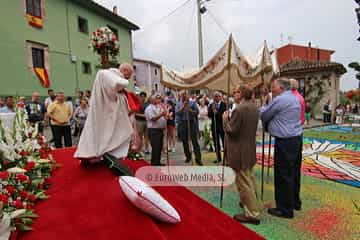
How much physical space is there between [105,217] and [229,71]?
259 cm

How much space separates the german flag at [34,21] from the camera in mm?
11873

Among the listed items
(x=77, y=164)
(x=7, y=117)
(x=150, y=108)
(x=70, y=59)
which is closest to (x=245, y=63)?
(x=150, y=108)

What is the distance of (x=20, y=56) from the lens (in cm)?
1145

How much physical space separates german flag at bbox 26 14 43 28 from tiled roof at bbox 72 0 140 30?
352cm

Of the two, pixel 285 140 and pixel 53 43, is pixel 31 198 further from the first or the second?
pixel 53 43

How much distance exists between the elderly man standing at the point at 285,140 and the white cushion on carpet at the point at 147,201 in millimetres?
1839

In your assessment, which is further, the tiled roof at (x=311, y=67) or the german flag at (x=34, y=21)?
the tiled roof at (x=311, y=67)

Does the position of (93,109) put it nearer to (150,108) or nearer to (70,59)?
(150,108)

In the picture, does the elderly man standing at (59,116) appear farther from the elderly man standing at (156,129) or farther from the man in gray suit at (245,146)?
the man in gray suit at (245,146)

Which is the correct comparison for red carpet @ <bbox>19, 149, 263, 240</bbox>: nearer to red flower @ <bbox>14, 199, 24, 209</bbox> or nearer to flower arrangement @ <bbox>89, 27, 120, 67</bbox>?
red flower @ <bbox>14, 199, 24, 209</bbox>

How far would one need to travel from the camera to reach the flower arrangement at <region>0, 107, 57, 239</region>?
1.35 metres

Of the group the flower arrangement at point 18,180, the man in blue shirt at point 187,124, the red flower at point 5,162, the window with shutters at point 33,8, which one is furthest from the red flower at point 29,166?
the window with shutters at point 33,8

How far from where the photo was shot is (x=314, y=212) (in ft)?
10.1

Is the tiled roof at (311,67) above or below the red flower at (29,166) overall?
above
